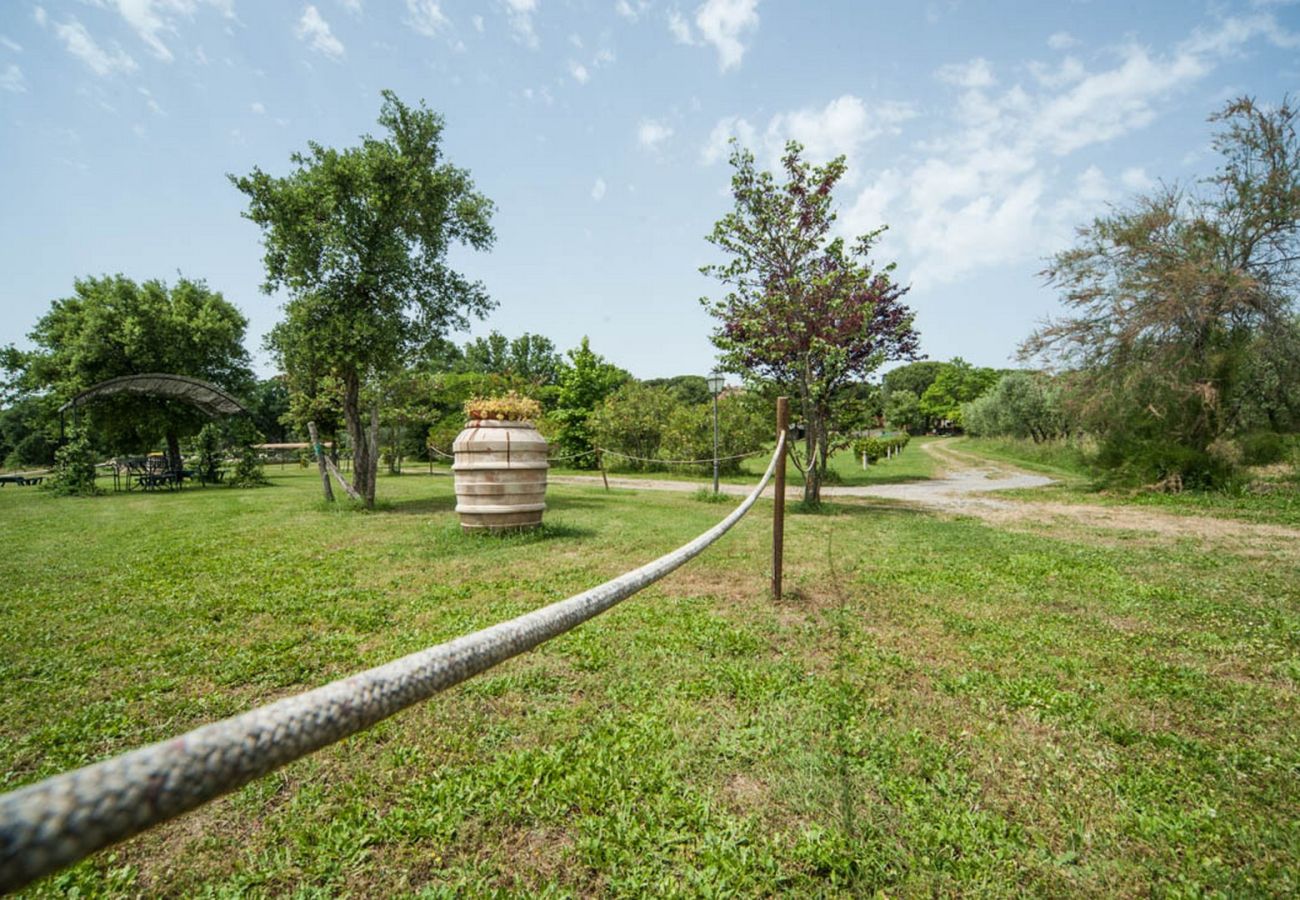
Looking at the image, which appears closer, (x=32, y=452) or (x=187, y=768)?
(x=187, y=768)

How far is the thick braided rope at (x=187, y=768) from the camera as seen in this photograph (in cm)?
51

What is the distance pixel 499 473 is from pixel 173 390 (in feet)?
67.7

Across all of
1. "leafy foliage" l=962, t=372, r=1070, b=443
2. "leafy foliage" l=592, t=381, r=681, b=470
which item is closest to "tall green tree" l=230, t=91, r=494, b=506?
"leafy foliage" l=592, t=381, r=681, b=470

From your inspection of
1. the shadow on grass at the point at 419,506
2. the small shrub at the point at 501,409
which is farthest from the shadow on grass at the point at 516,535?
the shadow on grass at the point at 419,506

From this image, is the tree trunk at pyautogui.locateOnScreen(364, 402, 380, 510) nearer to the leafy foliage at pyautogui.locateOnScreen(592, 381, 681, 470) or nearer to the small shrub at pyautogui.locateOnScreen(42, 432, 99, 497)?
the small shrub at pyautogui.locateOnScreen(42, 432, 99, 497)

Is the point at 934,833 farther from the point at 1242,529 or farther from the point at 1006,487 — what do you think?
the point at 1006,487

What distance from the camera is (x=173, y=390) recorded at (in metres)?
21.7

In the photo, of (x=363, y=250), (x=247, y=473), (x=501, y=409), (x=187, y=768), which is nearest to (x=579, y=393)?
(x=247, y=473)

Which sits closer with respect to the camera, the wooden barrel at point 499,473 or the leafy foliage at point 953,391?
the wooden barrel at point 499,473

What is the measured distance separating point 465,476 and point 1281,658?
9.30 m

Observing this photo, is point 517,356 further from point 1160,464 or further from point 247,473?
point 1160,464

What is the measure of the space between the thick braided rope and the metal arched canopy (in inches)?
997

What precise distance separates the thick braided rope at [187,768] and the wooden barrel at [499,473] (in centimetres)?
795

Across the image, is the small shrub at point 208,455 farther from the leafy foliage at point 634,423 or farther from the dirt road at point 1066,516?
the dirt road at point 1066,516
